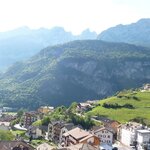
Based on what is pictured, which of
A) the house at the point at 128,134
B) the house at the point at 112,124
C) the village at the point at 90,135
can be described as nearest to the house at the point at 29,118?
the village at the point at 90,135

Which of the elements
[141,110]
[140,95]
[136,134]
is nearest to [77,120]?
[136,134]

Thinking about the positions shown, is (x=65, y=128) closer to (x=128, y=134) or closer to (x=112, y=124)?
(x=128, y=134)

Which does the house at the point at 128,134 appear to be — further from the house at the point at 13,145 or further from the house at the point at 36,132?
the house at the point at 13,145

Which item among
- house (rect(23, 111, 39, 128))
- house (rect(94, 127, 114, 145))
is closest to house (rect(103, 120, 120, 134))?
house (rect(94, 127, 114, 145))

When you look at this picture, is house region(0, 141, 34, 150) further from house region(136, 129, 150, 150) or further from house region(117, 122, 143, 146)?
house region(117, 122, 143, 146)

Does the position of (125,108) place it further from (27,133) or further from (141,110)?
(27,133)

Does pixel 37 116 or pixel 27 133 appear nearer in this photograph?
pixel 27 133
